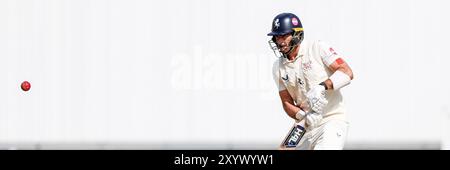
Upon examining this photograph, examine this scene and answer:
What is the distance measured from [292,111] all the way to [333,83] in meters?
0.81

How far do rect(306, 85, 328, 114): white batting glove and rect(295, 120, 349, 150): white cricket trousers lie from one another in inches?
15.2

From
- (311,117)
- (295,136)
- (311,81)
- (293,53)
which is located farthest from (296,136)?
(293,53)

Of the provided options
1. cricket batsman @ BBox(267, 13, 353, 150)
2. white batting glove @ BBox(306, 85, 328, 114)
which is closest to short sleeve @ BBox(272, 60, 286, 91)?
cricket batsman @ BBox(267, 13, 353, 150)

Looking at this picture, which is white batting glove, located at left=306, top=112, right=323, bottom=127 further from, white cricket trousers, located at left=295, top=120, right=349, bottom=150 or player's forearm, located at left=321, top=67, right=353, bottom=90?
player's forearm, located at left=321, top=67, right=353, bottom=90

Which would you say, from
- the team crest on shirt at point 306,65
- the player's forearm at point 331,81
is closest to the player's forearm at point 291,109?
the team crest on shirt at point 306,65

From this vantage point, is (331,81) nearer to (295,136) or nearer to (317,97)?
(317,97)

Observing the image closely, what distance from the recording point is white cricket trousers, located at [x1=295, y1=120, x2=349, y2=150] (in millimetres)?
10305

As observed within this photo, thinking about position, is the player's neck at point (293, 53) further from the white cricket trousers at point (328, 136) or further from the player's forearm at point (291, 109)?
the white cricket trousers at point (328, 136)

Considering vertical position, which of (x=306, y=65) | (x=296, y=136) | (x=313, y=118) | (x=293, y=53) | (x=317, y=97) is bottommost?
(x=296, y=136)

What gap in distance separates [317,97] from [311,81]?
588 millimetres

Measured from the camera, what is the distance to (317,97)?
10.0m
